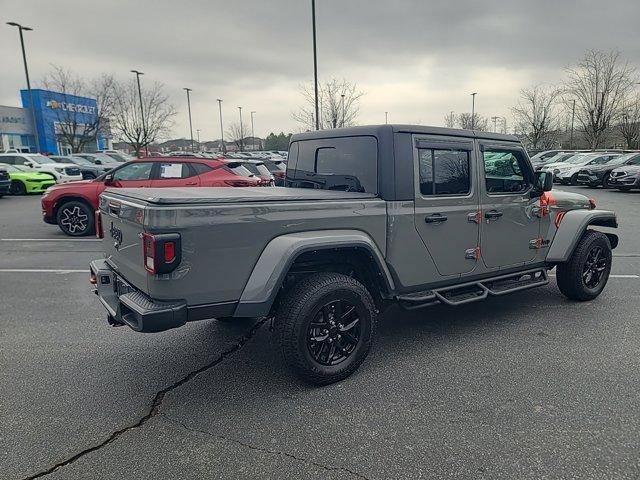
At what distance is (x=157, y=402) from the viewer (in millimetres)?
3096

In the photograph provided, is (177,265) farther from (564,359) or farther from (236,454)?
(564,359)

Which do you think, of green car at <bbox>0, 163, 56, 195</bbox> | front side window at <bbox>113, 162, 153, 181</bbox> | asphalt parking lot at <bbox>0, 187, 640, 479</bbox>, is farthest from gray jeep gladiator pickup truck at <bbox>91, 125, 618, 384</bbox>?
green car at <bbox>0, 163, 56, 195</bbox>

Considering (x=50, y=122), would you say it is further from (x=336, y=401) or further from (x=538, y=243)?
(x=336, y=401)

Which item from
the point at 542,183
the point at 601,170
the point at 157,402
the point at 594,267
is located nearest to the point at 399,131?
the point at 542,183

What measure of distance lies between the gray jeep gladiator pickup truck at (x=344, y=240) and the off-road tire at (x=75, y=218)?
6319 mm

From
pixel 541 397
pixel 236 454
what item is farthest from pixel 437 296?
pixel 236 454

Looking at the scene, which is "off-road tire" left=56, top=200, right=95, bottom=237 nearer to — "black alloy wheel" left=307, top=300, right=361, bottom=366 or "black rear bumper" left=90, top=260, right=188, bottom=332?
"black rear bumper" left=90, top=260, right=188, bottom=332

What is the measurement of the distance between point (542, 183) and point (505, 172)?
419mm

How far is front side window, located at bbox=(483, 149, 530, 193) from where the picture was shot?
165 inches

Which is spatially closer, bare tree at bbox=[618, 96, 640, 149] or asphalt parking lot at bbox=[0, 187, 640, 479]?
asphalt parking lot at bbox=[0, 187, 640, 479]

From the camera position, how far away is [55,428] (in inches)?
109

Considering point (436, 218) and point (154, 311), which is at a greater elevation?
point (436, 218)

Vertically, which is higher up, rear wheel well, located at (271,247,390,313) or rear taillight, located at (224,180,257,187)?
rear taillight, located at (224,180,257,187)

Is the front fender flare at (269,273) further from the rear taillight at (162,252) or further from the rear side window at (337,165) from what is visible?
the rear side window at (337,165)
